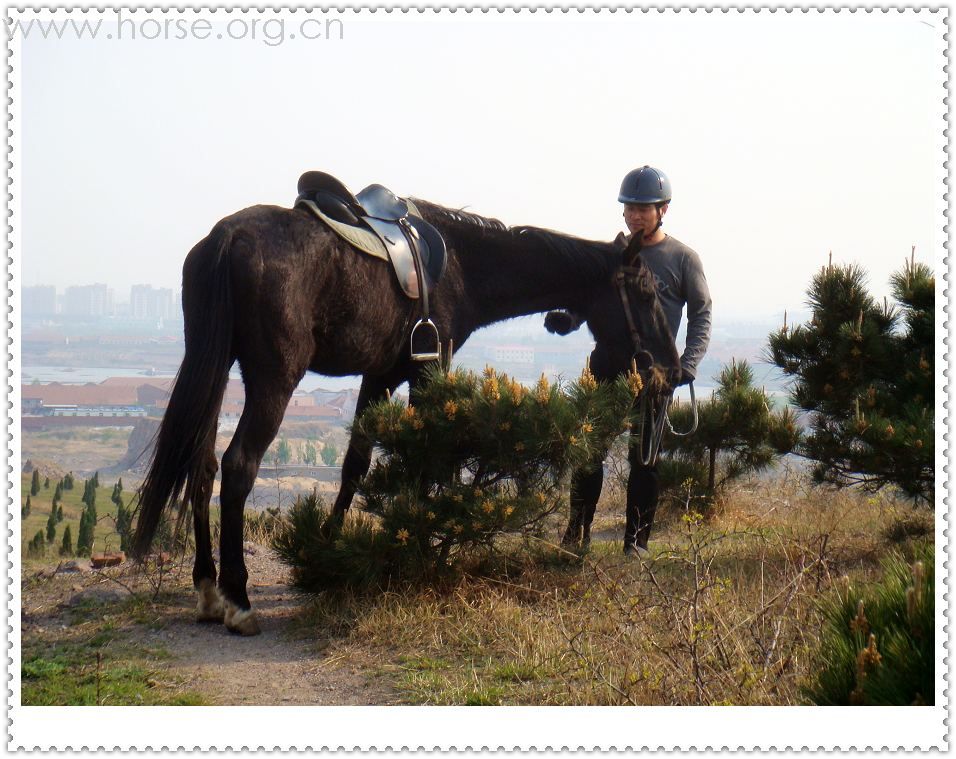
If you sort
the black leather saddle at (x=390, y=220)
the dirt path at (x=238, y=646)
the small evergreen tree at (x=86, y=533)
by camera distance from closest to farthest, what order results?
1. the dirt path at (x=238, y=646)
2. the black leather saddle at (x=390, y=220)
3. the small evergreen tree at (x=86, y=533)

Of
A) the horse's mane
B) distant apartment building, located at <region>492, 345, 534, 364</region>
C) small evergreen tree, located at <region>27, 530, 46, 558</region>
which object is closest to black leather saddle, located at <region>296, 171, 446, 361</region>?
the horse's mane

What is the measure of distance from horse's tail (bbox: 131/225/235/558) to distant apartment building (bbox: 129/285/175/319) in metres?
1.98

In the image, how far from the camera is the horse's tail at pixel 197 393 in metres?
4.16

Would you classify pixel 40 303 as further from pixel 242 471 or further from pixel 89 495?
pixel 89 495

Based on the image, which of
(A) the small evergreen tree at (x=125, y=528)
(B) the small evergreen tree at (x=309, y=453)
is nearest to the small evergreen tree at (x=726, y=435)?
(B) the small evergreen tree at (x=309, y=453)

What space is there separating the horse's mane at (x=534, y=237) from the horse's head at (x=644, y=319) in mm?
176

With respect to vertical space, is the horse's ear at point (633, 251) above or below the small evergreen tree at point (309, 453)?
above

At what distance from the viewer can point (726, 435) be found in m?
6.64

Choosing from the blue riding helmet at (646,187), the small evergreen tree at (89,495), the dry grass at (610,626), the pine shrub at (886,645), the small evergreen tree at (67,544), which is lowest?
the small evergreen tree at (67,544)

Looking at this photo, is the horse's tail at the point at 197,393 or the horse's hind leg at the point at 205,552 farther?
the horse's hind leg at the point at 205,552

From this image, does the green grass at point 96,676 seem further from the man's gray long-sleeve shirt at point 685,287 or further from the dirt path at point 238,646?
the man's gray long-sleeve shirt at point 685,287

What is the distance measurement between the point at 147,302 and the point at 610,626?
4.02m

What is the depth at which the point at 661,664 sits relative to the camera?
3412 millimetres

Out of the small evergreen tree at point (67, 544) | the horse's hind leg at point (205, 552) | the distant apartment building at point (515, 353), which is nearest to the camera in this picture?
the horse's hind leg at point (205, 552)
